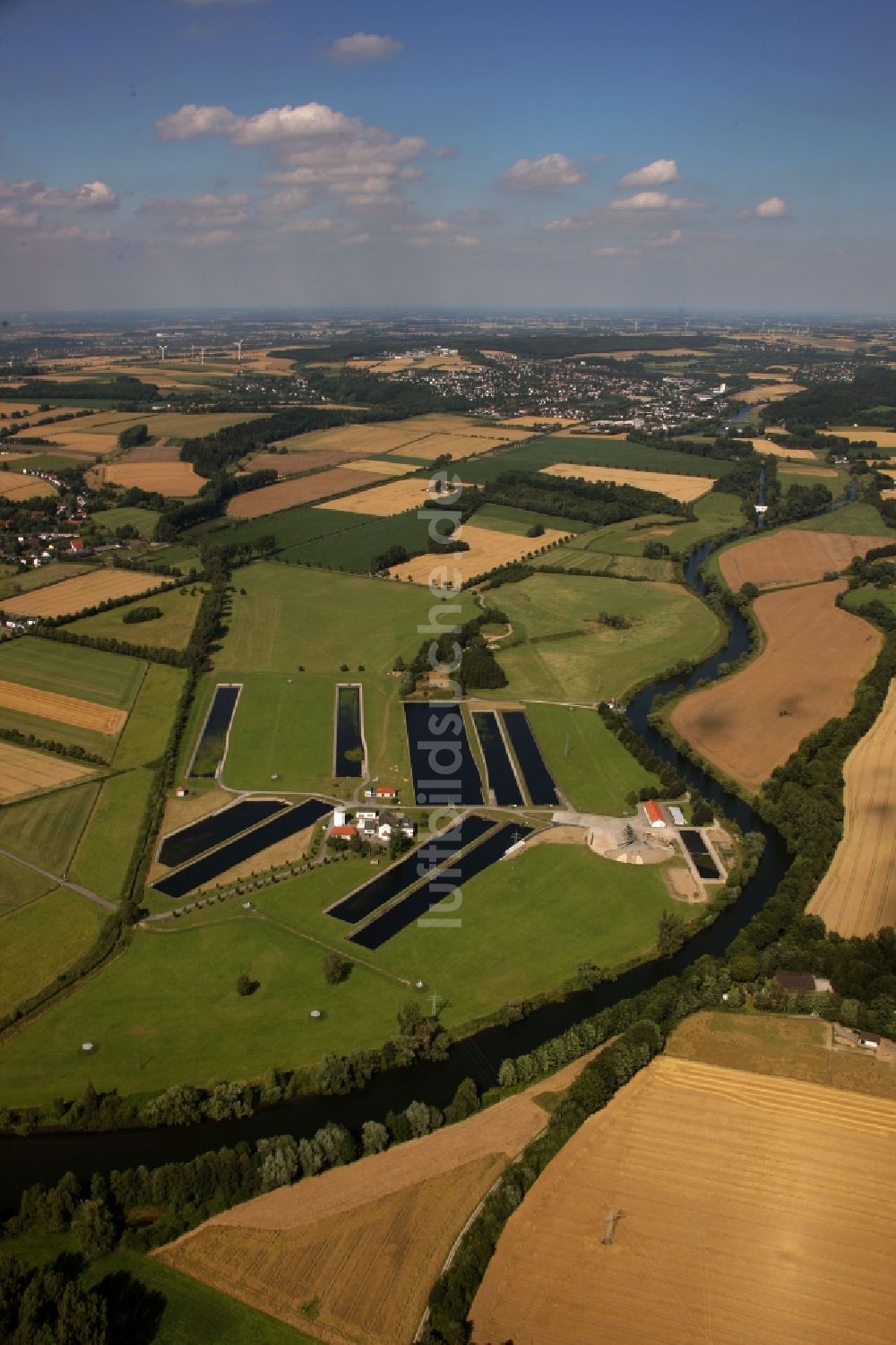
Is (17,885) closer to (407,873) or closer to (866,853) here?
(407,873)

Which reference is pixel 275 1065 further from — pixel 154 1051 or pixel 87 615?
pixel 87 615

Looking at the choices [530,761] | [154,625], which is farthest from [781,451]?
[530,761]

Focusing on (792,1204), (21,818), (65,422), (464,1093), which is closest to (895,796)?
(792,1204)

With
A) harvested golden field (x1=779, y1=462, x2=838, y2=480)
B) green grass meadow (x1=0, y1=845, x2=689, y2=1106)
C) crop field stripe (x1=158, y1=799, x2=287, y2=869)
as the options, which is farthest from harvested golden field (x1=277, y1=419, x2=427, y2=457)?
green grass meadow (x1=0, y1=845, x2=689, y2=1106)

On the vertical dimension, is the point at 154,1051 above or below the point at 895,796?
below

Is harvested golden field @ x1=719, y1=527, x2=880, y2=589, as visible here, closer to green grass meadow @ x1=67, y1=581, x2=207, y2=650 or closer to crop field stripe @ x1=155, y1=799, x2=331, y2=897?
green grass meadow @ x1=67, y1=581, x2=207, y2=650

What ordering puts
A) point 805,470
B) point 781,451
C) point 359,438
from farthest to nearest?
point 359,438, point 781,451, point 805,470
